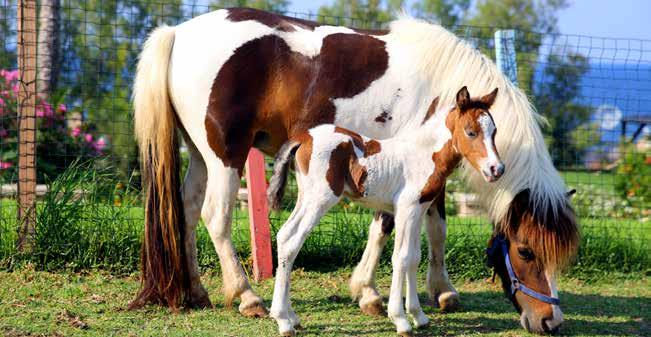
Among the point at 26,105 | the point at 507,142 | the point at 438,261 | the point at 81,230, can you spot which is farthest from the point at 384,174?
the point at 26,105

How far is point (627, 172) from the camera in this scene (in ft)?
34.0

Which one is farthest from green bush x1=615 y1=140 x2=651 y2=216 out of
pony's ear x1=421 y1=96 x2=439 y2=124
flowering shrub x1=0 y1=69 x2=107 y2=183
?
flowering shrub x1=0 y1=69 x2=107 y2=183

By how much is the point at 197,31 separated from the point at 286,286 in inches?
67.3

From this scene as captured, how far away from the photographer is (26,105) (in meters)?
5.59

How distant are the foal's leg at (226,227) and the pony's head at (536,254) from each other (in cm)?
148

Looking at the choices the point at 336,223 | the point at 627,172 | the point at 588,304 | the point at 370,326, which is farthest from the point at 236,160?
the point at 627,172

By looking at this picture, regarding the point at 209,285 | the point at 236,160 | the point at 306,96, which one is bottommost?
the point at 209,285

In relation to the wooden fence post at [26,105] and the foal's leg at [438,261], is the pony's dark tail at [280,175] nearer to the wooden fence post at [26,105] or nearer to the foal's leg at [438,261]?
the foal's leg at [438,261]

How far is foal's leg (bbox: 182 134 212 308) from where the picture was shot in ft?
15.8

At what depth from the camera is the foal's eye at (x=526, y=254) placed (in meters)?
4.34

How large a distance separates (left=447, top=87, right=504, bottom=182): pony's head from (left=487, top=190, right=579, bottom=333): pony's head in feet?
2.10

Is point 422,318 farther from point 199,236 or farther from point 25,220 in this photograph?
point 25,220

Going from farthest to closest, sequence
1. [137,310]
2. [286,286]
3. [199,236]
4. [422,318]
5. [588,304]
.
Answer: [199,236] < [588,304] < [137,310] < [422,318] < [286,286]

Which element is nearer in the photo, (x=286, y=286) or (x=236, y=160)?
(x=286, y=286)
